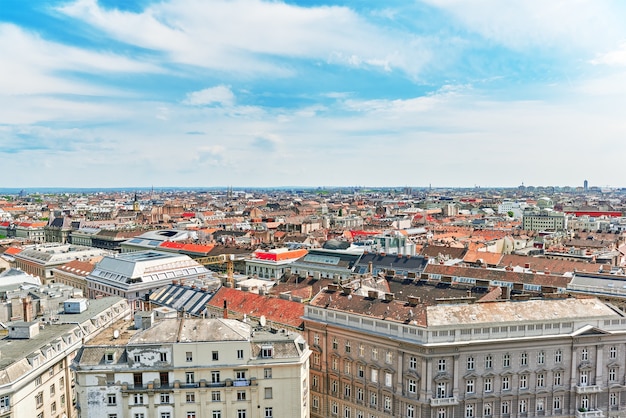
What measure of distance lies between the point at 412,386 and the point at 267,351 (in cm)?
1510

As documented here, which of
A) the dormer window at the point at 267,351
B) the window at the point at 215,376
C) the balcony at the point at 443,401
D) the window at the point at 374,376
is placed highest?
the dormer window at the point at 267,351

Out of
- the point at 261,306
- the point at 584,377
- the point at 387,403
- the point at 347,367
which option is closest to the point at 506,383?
the point at 584,377

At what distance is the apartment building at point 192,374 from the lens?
50.7 m

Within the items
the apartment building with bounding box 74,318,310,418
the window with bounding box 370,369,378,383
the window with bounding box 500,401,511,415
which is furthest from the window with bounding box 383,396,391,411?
the window with bounding box 500,401,511,415

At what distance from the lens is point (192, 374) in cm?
5153

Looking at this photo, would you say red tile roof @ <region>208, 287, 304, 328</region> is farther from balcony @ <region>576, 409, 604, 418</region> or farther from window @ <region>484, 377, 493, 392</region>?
balcony @ <region>576, 409, 604, 418</region>

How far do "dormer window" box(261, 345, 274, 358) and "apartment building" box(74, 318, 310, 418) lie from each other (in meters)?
0.09

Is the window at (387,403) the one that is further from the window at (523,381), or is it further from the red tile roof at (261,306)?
the red tile roof at (261,306)

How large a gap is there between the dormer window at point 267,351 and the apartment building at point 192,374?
95 mm

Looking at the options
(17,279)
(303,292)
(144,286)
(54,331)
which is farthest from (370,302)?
(17,279)

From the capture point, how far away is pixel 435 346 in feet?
172

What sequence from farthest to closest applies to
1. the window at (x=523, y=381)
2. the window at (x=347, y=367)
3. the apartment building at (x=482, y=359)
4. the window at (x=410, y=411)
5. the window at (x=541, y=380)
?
the window at (x=347, y=367) → the window at (x=541, y=380) → the window at (x=523, y=381) → the window at (x=410, y=411) → the apartment building at (x=482, y=359)

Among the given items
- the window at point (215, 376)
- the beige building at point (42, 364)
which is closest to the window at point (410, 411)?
the window at point (215, 376)

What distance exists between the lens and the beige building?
164 feet
